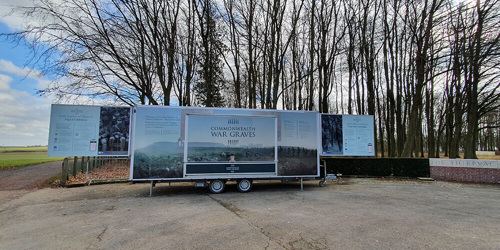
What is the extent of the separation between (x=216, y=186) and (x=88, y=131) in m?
4.52

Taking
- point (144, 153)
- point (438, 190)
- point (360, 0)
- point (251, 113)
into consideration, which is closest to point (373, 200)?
point (438, 190)

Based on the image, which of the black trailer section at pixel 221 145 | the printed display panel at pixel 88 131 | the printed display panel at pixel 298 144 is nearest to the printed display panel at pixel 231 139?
the black trailer section at pixel 221 145

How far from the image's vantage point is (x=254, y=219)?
540cm

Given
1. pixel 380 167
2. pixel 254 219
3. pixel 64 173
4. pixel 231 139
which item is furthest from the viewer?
pixel 380 167

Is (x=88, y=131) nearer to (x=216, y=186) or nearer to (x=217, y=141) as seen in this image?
(x=217, y=141)

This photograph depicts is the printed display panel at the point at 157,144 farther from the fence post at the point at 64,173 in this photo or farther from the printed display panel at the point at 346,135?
the printed display panel at the point at 346,135

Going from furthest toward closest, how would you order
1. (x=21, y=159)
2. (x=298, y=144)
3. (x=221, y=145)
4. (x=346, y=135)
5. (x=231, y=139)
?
(x=21, y=159) < (x=346, y=135) < (x=298, y=144) < (x=231, y=139) < (x=221, y=145)

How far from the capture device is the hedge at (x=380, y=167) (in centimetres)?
1234

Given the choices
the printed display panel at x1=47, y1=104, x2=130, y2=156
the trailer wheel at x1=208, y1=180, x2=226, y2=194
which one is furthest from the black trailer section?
the printed display panel at x1=47, y1=104, x2=130, y2=156

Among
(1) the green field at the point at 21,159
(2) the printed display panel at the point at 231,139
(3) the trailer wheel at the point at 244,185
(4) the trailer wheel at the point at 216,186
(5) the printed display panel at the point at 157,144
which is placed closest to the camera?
(5) the printed display panel at the point at 157,144

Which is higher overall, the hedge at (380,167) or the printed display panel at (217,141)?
the printed display panel at (217,141)

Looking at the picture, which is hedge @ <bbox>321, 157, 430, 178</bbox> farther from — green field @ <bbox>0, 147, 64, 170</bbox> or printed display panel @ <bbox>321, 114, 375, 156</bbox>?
green field @ <bbox>0, 147, 64, 170</bbox>

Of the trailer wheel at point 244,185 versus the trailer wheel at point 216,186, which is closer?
the trailer wheel at point 216,186

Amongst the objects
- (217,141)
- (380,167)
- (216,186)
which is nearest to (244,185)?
(216,186)
